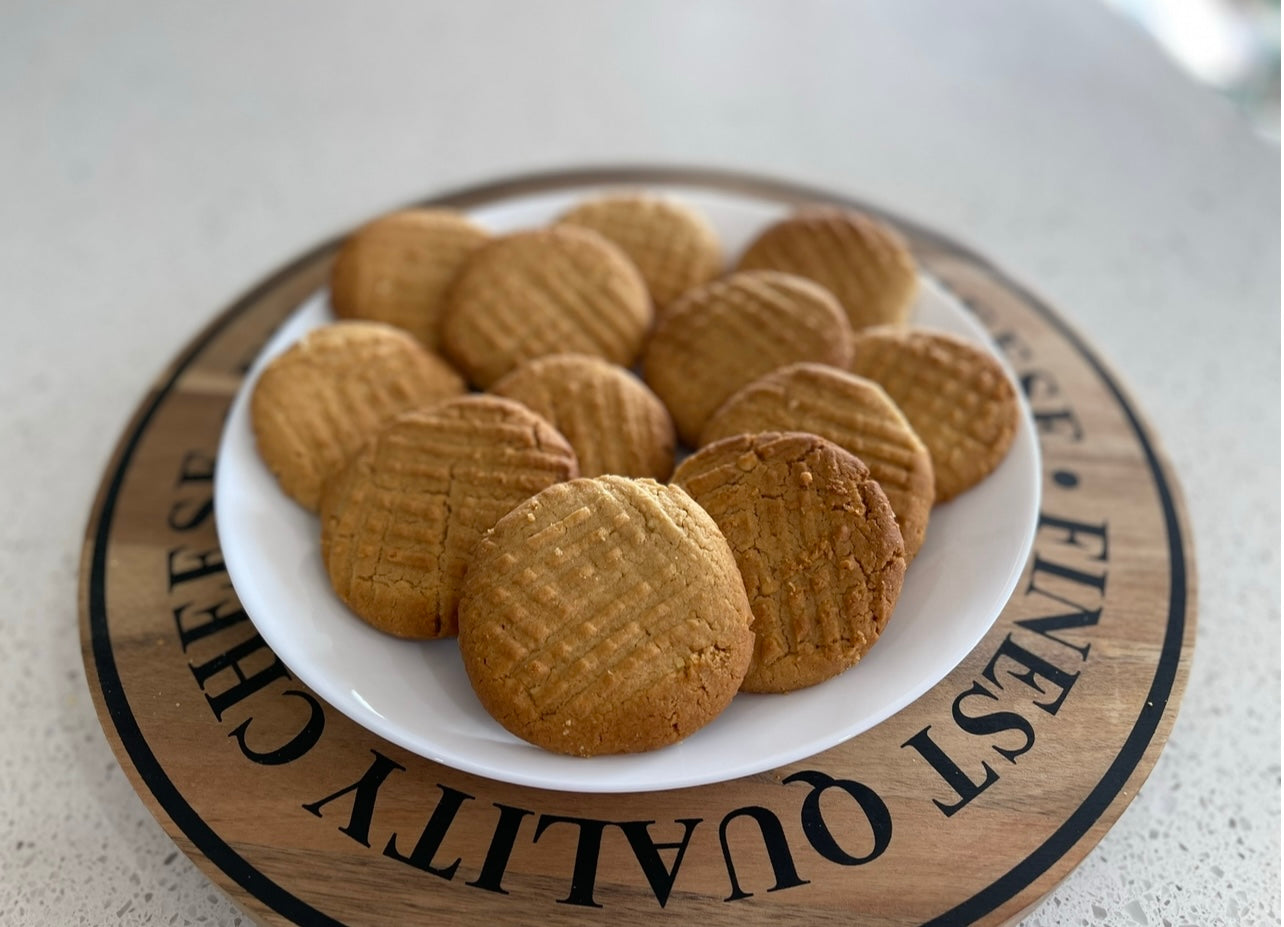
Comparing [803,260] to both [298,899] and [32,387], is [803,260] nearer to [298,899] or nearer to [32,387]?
[298,899]

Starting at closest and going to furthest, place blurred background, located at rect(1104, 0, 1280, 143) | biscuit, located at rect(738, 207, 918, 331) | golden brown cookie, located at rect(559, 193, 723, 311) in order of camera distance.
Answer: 1. biscuit, located at rect(738, 207, 918, 331)
2. golden brown cookie, located at rect(559, 193, 723, 311)
3. blurred background, located at rect(1104, 0, 1280, 143)

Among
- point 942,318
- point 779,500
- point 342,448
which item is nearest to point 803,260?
point 942,318

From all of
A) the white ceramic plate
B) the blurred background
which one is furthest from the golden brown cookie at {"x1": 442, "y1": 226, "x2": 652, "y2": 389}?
the blurred background

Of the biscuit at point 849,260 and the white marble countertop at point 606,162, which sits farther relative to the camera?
the biscuit at point 849,260

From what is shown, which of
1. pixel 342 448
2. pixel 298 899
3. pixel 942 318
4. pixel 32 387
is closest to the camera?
pixel 298 899

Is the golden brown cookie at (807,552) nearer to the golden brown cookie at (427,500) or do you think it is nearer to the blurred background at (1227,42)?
the golden brown cookie at (427,500)

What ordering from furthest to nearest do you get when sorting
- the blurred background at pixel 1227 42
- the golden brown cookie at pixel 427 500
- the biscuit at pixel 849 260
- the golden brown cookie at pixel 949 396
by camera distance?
the blurred background at pixel 1227 42, the biscuit at pixel 849 260, the golden brown cookie at pixel 949 396, the golden brown cookie at pixel 427 500

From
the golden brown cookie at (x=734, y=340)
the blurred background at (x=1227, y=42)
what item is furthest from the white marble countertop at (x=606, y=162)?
the golden brown cookie at (x=734, y=340)

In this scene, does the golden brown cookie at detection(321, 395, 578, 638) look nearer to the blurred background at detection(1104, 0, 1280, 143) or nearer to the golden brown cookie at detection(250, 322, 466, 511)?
the golden brown cookie at detection(250, 322, 466, 511)
